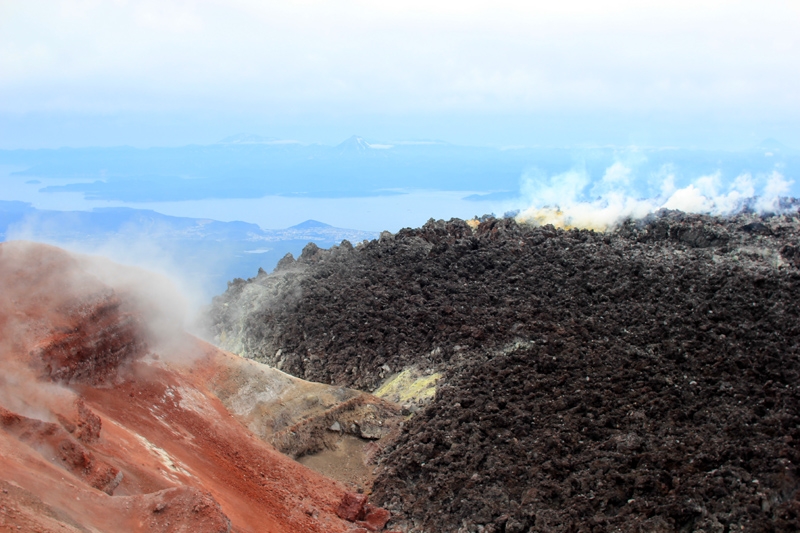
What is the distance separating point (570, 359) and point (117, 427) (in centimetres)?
1218

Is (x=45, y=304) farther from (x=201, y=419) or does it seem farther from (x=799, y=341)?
(x=799, y=341)

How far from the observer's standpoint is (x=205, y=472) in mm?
15531

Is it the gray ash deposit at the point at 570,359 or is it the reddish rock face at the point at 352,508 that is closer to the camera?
the gray ash deposit at the point at 570,359

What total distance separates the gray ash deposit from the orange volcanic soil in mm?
3338

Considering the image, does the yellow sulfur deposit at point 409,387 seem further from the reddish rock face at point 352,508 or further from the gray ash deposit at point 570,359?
the reddish rock face at point 352,508

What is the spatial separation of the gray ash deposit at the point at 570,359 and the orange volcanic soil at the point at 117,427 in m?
3.34

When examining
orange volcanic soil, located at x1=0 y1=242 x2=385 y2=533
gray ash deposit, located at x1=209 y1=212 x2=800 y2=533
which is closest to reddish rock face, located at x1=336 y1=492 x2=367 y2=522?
orange volcanic soil, located at x1=0 y1=242 x2=385 y2=533

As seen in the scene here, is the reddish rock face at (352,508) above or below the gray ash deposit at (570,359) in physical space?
below

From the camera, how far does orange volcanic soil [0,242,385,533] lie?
1059cm

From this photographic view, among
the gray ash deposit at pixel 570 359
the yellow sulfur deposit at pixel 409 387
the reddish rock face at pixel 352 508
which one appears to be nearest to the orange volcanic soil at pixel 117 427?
the reddish rock face at pixel 352 508

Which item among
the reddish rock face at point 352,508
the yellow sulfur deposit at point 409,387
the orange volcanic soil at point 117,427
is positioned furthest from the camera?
the yellow sulfur deposit at point 409,387

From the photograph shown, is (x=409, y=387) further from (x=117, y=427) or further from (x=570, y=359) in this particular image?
(x=117, y=427)

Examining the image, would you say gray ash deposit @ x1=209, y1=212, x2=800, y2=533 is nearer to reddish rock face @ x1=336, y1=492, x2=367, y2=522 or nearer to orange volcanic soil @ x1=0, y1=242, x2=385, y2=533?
reddish rock face @ x1=336, y1=492, x2=367, y2=522

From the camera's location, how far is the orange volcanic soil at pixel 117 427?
10586 mm
